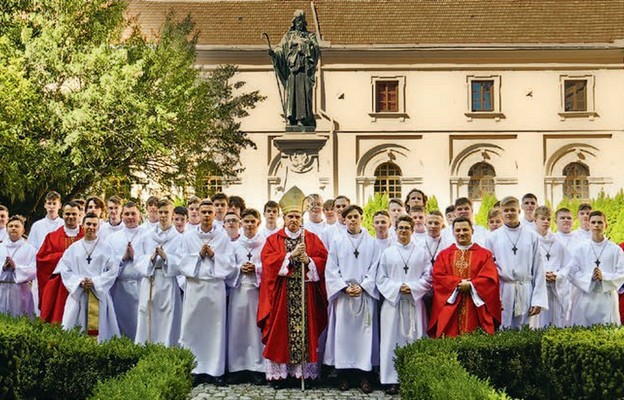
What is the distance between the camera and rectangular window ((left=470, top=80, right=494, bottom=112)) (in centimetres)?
3262

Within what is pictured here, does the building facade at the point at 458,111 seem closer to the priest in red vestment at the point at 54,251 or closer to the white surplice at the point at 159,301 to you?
the priest in red vestment at the point at 54,251

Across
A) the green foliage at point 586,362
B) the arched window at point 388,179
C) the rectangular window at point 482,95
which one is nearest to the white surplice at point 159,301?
the green foliage at point 586,362

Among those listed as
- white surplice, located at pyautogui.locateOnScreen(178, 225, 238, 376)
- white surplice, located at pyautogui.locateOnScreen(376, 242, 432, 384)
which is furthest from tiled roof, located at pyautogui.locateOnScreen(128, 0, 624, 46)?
white surplice, located at pyautogui.locateOnScreen(376, 242, 432, 384)

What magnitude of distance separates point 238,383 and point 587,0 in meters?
30.6

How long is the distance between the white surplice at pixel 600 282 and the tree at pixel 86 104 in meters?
13.2

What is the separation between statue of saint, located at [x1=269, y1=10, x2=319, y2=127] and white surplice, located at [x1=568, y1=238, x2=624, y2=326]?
5.54m

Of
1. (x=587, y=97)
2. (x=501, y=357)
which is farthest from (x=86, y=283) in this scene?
(x=587, y=97)

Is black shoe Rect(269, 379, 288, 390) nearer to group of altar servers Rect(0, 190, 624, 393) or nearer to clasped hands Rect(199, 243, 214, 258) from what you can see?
group of altar servers Rect(0, 190, 624, 393)

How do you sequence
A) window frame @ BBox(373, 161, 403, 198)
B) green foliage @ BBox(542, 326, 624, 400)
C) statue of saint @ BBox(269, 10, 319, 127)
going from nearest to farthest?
1. green foliage @ BBox(542, 326, 624, 400)
2. statue of saint @ BBox(269, 10, 319, 127)
3. window frame @ BBox(373, 161, 403, 198)

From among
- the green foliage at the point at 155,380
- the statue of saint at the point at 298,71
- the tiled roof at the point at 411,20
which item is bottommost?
the green foliage at the point at 155,380

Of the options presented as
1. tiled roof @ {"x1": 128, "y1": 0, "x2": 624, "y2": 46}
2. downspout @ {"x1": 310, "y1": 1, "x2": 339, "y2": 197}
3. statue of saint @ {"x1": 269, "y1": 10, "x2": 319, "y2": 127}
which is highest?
tiled roof @ {"x1": 128, "y1": 0, "x2": 624, "y2": 46}

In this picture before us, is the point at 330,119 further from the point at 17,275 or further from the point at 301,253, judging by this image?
the point at 301,253

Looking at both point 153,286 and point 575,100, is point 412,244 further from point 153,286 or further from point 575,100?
point 575,100

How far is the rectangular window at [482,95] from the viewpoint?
107ft
